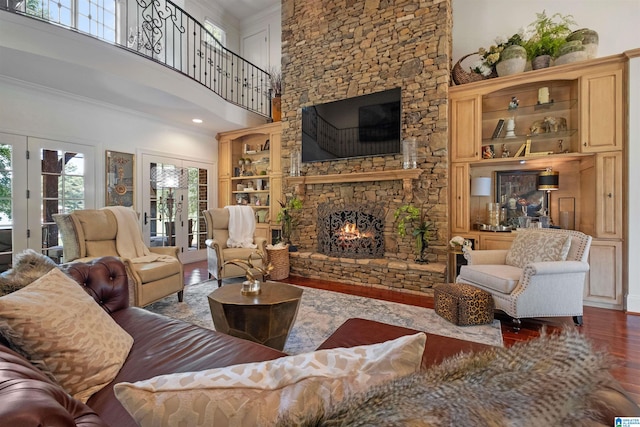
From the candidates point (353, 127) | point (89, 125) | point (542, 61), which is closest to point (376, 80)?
point (353, 127)

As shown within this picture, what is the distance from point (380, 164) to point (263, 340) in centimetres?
329

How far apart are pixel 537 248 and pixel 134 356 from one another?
354cm

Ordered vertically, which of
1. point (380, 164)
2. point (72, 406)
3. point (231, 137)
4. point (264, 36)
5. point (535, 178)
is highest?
point (264, 36)

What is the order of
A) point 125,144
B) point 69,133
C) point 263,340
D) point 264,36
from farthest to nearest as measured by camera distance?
point 264,36, point 125,144, point 69,133, point 263,340

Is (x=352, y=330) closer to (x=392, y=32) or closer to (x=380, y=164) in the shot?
(x=380, y=164)

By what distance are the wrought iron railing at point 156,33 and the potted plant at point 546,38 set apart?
195 inches

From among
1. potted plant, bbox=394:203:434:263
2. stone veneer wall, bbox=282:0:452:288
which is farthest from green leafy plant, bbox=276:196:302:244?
potted plant, bbox=394:203:434:263

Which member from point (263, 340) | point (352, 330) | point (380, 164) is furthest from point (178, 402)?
point (380, 164)

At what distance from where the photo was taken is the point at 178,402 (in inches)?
21.2

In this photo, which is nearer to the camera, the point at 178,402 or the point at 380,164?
the point at 178,402

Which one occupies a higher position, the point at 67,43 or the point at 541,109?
the point at 67,43

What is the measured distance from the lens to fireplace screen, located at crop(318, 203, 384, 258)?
4.54 meters

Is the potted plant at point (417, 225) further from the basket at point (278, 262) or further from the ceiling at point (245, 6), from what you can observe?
the ceiling at point (245, 6)

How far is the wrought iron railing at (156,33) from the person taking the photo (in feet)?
13.7
